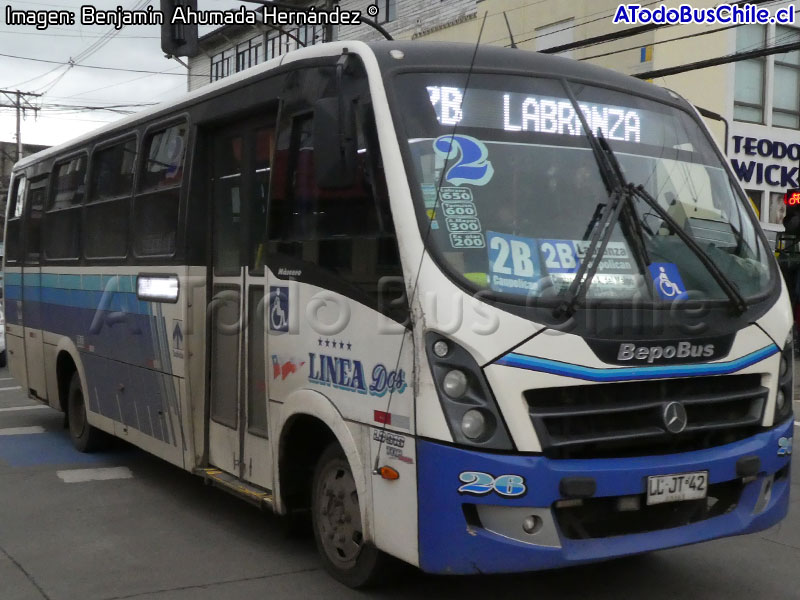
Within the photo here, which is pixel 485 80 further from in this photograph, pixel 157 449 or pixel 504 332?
pixel 157 449

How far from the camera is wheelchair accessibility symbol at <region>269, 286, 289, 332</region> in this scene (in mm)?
5781

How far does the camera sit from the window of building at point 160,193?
289 inches

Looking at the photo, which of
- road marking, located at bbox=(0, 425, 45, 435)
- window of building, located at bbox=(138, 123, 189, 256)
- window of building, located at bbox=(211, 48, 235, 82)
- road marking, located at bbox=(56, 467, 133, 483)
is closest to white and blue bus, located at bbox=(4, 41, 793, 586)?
window of building, located at bbox=(138, 123, 189, 256)

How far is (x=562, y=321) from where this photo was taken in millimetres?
4598

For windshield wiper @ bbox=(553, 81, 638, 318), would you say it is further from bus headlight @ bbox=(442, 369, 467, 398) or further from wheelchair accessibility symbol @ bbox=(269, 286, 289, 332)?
wheelchair accessibility symbol @ bbox=(269, 286, 289, 332)

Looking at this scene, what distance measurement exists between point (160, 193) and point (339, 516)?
3.29 metres

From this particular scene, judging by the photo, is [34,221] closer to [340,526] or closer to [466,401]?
[340,526]

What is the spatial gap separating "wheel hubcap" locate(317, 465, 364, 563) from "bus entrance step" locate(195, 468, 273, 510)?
545 mm

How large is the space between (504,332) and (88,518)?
406 cm

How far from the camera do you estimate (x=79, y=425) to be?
9930 mm

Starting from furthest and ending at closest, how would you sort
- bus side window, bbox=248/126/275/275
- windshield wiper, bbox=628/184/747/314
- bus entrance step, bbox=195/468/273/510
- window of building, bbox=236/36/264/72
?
1. window of building, bbox=236/36/264/72
2. bus side window, bbox=248/126/275/275
3. bus entrance step, bbox=195/468/273/510
4. windshield wiper, bbox=628/184/747/314

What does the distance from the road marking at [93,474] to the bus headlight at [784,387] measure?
5.49 m

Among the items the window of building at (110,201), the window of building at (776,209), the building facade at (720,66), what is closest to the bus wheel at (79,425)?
the window of building at (110,201)

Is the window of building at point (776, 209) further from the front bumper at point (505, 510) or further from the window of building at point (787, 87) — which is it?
the front bumper at point (505, 510)
